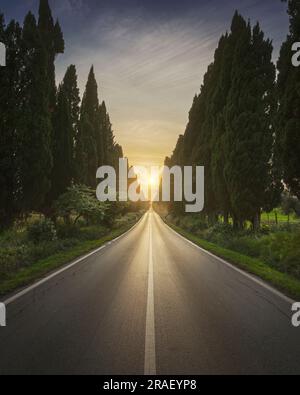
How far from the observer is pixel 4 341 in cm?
536

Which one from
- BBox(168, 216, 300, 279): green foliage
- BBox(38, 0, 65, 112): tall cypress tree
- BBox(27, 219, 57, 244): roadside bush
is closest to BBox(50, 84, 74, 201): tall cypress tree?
BBox(38, 0, 65, 112): tall cypress tree

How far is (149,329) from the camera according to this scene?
6.04m

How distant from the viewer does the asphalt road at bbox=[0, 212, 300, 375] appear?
4598 mm

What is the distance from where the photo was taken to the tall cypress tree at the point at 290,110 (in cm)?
1279

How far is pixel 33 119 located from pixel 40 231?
5924mm

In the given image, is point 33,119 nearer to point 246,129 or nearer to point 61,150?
point 61,150

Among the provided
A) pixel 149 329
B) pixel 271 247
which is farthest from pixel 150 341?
pixel 271 247

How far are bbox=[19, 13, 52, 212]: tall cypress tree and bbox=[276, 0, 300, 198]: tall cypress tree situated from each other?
11.3 metres

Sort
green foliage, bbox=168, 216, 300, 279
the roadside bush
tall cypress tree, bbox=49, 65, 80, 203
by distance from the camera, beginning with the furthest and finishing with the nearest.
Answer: tall cypress tree, bbox=49, 65, 80, 203 < the roadside bush < green foliage, bbox=168, 216, 300, 279

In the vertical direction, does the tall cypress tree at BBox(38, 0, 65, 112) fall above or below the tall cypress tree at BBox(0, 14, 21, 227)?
above

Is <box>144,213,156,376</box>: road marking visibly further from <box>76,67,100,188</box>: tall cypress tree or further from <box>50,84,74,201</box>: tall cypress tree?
<box>76,67,100,188</box>: tall cypress tree

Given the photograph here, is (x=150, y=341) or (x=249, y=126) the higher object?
(x=249, y=126)
